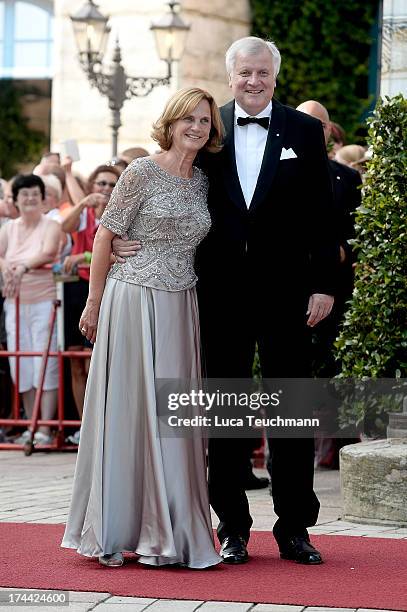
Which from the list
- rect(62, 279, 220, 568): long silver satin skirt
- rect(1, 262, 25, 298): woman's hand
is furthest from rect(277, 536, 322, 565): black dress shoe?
rect(1, 262, 25, 298): woman's hand

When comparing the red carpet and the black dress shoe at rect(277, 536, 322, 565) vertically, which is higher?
the black dress shoe at rect(277, 536, 322, 565)

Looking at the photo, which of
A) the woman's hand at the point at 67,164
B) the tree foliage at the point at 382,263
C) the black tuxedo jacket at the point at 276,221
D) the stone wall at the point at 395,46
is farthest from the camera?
the woman's hand at the point at 67,164

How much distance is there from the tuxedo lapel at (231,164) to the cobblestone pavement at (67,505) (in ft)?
5.54

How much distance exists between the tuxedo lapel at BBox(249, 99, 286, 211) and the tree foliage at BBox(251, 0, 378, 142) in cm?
1201

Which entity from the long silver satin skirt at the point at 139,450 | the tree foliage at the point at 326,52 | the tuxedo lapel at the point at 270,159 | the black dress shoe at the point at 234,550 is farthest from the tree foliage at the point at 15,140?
the black dress shoe at the point at 234,550

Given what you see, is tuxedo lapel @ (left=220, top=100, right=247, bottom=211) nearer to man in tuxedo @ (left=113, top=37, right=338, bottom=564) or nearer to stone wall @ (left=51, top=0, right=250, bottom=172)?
man in tuxedo @ (left=113, top=37, right=338, bottom=564)

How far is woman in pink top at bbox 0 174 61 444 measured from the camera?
33.3ft

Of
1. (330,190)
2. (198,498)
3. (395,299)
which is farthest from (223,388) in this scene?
(395,299)

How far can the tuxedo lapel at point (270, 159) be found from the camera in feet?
18.3

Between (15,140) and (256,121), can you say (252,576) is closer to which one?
(256,121)

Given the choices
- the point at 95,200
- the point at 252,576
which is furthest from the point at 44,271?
the point at 252,576

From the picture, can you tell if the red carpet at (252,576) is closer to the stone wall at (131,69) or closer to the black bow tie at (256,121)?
the black bow tie at (256,121)

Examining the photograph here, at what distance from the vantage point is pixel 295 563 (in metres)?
5.44

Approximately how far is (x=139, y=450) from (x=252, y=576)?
0.70 m
